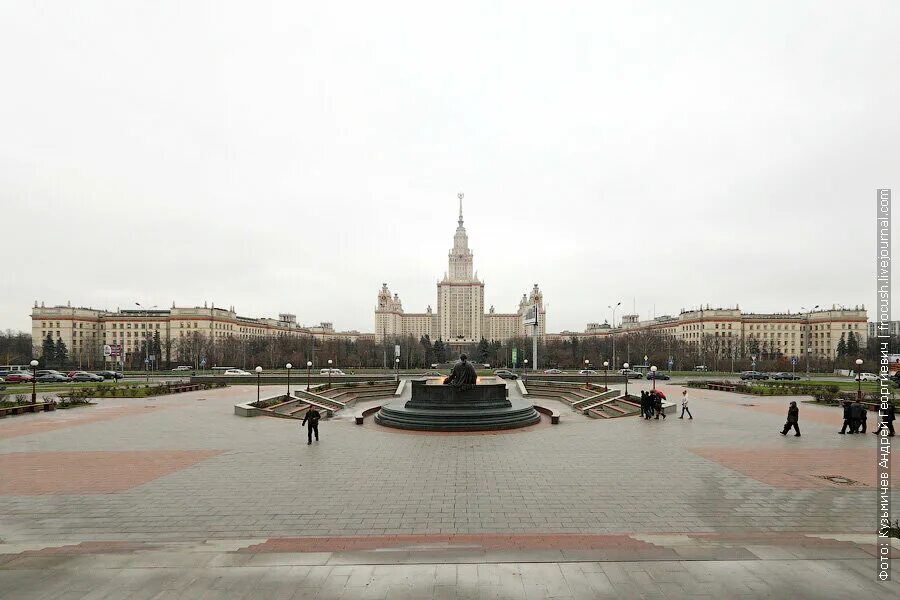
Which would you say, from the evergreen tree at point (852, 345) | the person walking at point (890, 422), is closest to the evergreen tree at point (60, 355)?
Result: the person walking at point (890, 422)

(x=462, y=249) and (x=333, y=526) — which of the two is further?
(x=462, y=249)

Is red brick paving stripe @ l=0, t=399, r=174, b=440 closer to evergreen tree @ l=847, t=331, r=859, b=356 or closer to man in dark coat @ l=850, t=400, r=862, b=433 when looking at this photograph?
man in dark coat @ l=850, t=400, r=862, b=433

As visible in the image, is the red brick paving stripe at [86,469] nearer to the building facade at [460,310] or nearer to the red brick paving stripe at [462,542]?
the red brick paving stripe at [462,542]

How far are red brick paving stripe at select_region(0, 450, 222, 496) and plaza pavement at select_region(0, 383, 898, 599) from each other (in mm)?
87

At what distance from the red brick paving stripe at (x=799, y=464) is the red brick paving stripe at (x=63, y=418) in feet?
82.8

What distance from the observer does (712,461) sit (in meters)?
13.1

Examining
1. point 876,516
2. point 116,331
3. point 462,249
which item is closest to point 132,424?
point 876,516

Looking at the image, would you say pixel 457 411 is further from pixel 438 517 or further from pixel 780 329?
pixel 780 329

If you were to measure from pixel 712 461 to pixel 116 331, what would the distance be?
12953cm

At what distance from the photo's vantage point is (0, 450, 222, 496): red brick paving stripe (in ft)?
34.8

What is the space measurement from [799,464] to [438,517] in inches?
422

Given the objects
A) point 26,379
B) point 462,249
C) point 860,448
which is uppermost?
point 462,249

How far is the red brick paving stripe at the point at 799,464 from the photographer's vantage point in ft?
35.4

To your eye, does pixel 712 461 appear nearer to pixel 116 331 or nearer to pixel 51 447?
pixel 51 447
